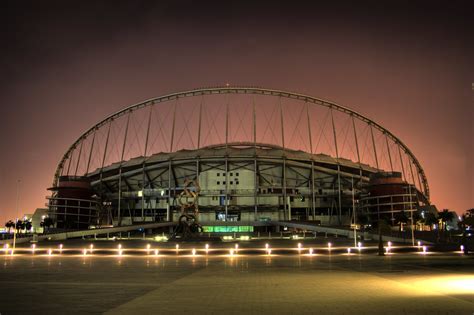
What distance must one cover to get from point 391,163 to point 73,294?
99.7m

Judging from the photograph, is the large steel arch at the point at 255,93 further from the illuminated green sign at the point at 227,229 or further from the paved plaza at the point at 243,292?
the paved plaza at the point at 243,292

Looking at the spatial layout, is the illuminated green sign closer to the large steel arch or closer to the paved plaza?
the large steel arch

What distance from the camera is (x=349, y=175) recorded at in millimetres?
100500

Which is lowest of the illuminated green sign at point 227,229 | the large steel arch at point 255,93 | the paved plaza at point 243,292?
the illuminated green sign at point 227,229

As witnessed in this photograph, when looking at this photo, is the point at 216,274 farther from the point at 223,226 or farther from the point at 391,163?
the point at 391,163

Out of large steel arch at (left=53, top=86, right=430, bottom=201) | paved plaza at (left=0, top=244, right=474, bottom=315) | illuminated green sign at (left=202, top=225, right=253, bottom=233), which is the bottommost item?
illuminated green sign at (left=202, top=225, right=253, bottom=233)

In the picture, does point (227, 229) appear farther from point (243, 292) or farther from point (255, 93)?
point (243, 292)

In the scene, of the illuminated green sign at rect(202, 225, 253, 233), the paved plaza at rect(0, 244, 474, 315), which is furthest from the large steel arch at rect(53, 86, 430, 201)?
the paved plaza at rect(0, 244, 474, 315)

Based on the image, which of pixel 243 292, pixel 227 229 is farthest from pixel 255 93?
pixel 243 292

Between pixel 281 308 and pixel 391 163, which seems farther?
pixel 391 163

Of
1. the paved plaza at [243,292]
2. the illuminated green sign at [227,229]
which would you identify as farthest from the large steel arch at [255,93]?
the paved plaza at [243,292]

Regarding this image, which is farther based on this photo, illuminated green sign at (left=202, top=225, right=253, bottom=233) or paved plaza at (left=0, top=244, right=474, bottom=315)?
illuminated green sign at (left=202, top=225, right=253, bottom=233)

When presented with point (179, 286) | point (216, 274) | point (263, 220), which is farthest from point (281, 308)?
point (263, 220)

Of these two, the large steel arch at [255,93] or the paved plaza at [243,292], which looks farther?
the large steel arch at [255,93]
